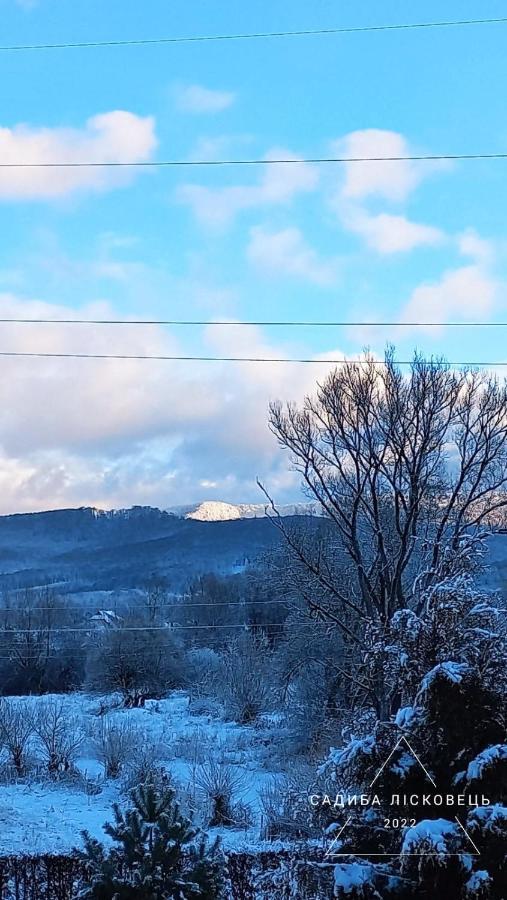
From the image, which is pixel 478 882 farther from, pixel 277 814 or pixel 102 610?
pixel 102 610

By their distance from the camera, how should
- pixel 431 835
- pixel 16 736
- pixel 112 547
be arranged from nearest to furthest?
1. pixel 431 835
2. pixel 16 736
3. pixel 112 547

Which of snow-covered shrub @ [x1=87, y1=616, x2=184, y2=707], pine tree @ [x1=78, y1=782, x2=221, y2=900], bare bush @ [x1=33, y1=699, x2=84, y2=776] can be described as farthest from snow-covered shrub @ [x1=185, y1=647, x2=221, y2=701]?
pine tree @ [x1=78, y1=782, x2=221, y2=900]

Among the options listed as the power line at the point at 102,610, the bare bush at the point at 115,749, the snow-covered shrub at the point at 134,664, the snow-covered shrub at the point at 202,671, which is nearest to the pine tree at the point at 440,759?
the bare bush at the point at 115,749

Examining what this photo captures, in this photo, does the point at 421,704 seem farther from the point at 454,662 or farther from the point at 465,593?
the point at 465,593

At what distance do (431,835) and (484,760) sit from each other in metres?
0.61

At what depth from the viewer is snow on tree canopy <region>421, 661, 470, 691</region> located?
570 cm

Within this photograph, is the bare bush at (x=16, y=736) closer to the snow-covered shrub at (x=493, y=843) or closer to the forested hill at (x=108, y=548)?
the snow-covered shrub at (x=493, y=843)

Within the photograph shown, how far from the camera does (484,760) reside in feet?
17.9

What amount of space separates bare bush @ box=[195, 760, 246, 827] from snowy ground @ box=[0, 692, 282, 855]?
0.37 m

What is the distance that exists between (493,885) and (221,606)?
50.8 m

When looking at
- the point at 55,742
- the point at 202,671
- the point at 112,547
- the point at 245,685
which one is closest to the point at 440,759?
the point at 55,742

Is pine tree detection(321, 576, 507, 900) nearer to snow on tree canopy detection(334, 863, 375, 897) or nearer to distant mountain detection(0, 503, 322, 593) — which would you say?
snow on tree canopy detection(334, 863, 375, 897)

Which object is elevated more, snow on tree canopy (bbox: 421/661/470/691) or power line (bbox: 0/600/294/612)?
snow on tree canopy (bbox: 421/661/470/691)

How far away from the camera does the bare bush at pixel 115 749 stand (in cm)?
2078
